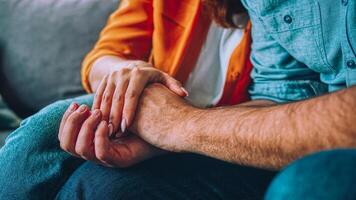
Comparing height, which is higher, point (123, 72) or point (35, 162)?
point (123, 72)

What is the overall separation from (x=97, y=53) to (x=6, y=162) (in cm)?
37

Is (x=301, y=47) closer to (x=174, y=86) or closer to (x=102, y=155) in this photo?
(x=174, y=86)

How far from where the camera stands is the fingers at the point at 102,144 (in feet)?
2.60

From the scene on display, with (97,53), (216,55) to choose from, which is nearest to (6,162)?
(97,53)

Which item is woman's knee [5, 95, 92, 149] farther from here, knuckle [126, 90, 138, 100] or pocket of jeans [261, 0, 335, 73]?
pocket of jeans [261, 0, 335, 73]

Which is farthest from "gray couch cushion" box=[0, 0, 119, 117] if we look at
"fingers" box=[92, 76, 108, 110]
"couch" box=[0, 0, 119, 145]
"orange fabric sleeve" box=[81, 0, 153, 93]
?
"fingers" box=[92, 76, 108, 110]

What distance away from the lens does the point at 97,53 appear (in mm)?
1174

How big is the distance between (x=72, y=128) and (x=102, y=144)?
62 millimetres

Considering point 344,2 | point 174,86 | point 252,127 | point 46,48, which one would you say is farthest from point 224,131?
point 46,48

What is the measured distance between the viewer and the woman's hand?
2.78ft

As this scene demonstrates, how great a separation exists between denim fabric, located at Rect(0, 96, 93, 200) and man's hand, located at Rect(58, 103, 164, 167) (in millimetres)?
57

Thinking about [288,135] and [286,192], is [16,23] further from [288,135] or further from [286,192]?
[286,192]

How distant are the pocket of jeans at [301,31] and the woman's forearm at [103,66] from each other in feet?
1.05

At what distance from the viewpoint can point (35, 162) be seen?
0.88 m
